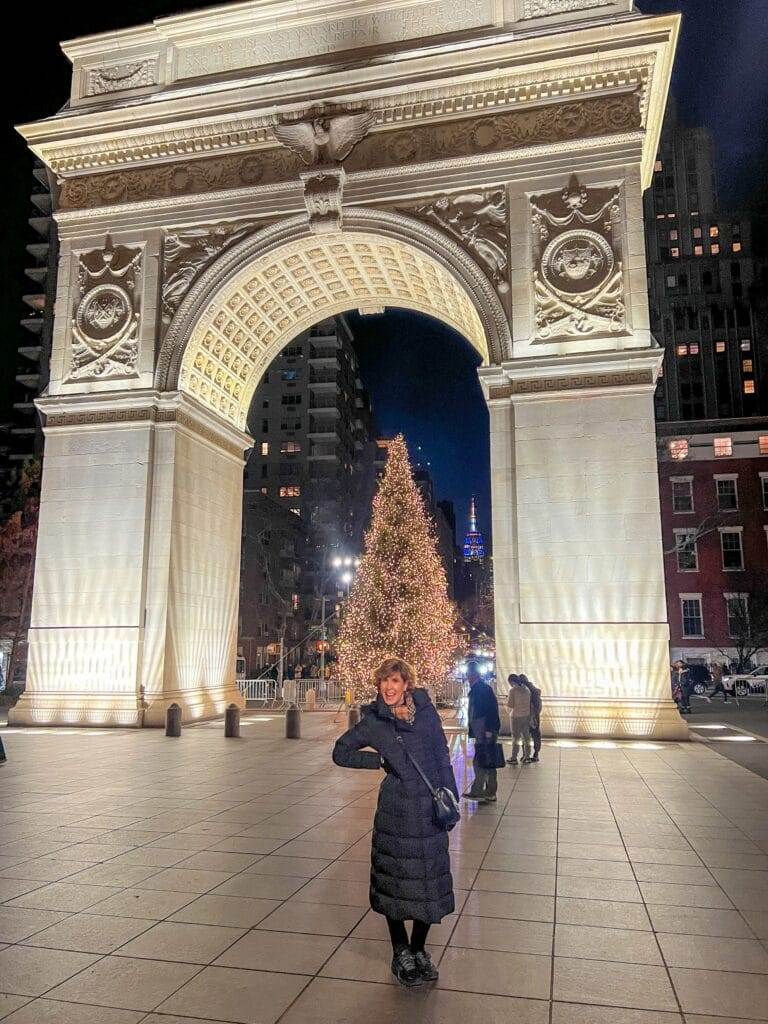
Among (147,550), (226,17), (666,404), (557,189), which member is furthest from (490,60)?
(666,404)

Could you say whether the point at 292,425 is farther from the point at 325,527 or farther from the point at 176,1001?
the point at 176,1001

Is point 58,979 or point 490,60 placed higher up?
point 490,60

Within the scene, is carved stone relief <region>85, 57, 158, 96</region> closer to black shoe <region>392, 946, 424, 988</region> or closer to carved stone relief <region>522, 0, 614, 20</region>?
carved stone relief <region>522, 0, 614, 20</region>

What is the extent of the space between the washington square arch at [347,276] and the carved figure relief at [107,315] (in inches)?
3.1

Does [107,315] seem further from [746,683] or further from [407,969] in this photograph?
[746,683]

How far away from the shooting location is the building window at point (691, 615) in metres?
46.9

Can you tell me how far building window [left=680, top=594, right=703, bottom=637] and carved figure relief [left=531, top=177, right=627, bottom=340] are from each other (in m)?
32.7

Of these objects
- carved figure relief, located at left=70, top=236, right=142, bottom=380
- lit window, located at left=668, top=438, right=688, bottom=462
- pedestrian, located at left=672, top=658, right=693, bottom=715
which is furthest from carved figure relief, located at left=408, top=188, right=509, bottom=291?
lit window, located at left=668, top=438, right=688, bottom=462

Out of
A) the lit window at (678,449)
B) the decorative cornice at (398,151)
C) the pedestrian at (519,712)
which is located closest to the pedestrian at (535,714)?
the pedestrian at (519,712)

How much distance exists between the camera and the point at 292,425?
74.2 meters

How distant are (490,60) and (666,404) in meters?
56.7

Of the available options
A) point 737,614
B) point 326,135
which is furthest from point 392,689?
point 737,614

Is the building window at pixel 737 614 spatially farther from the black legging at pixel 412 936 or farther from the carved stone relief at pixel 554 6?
the black legging at pixel 412 936

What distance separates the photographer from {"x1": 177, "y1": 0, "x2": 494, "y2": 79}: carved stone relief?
68.5 feet
